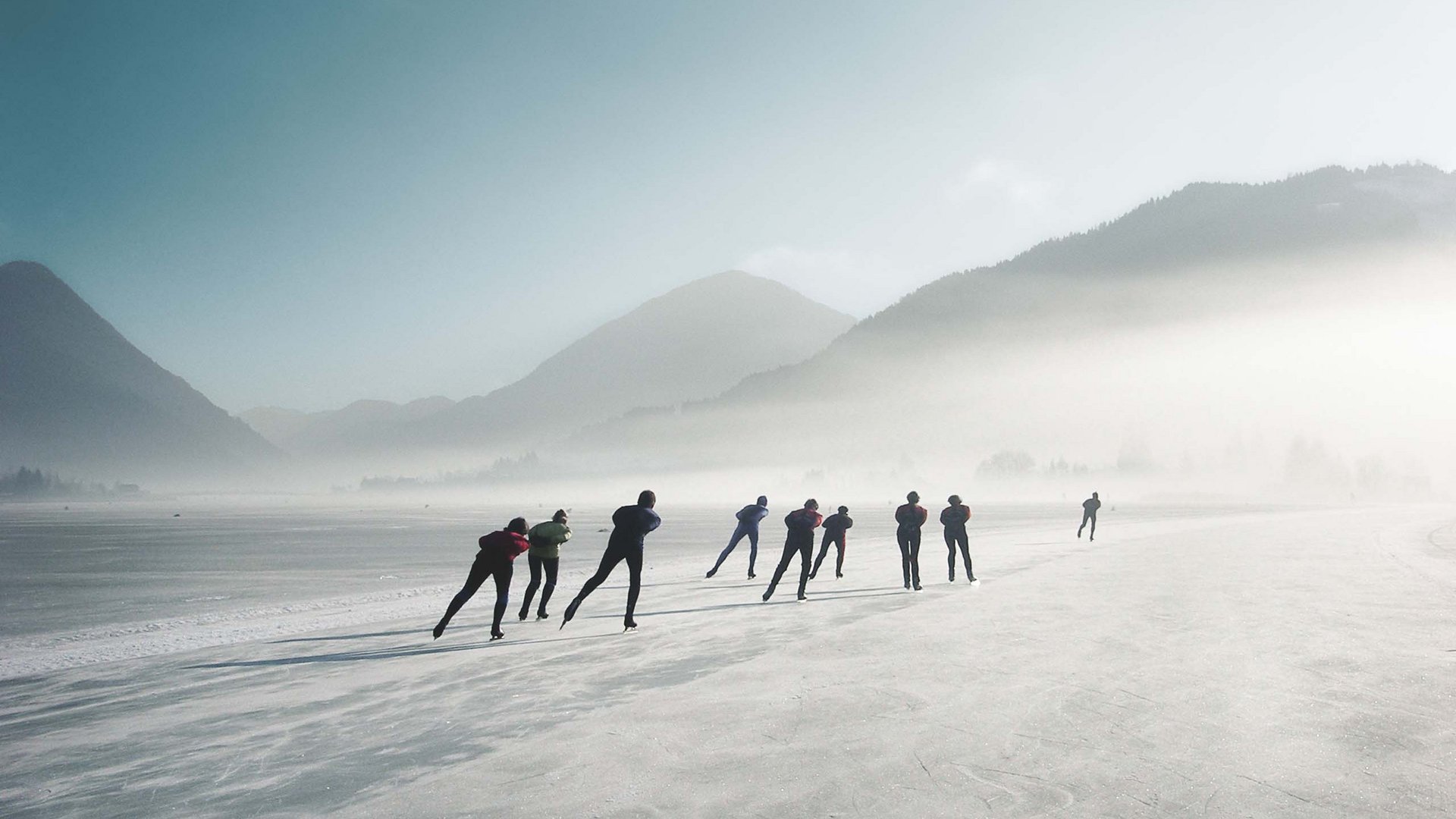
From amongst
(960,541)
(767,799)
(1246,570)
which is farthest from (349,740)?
(1246,570)

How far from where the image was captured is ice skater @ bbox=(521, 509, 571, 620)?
506 inches

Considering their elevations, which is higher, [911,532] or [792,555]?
[911,532]

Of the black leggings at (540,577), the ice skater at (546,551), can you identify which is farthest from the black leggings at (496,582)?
the black leggings at (540,577)

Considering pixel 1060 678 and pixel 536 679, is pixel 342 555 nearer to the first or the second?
pixel 536 679

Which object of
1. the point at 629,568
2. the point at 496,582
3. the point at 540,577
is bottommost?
the point at 540,577

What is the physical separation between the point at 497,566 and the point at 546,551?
157 centimetres

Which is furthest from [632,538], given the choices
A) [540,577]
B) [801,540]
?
[801,540]

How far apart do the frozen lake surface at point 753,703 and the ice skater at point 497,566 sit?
16.6 inches

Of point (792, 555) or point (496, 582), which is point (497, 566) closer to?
point (496, 582)

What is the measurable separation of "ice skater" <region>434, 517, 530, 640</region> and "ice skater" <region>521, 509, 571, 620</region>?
95cm

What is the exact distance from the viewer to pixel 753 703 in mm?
7883

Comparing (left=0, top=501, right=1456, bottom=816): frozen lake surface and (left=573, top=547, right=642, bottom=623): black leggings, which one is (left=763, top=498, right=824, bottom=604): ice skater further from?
(left=573, top=547, right=642, bottom=623): black leggings

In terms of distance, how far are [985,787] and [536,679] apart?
534 centimetres

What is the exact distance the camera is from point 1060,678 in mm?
8695
